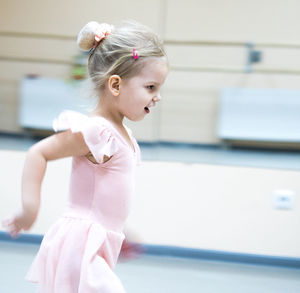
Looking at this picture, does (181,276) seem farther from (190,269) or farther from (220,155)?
(220,155)

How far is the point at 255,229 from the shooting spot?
2.76 m

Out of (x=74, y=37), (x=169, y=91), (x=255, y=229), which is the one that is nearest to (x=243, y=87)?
(x=169, y=91)

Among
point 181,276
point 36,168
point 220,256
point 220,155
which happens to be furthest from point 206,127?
point 36,168

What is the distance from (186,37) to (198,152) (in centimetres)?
71

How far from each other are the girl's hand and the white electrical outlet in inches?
77.3

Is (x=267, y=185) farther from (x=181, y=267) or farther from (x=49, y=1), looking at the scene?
(x=49, y=1)

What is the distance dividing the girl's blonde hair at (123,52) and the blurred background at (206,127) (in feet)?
5.38

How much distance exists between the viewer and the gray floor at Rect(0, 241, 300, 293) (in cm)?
246

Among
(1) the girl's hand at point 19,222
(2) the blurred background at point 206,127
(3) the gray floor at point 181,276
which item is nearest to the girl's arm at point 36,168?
(1) the girl's hand at point 19,222

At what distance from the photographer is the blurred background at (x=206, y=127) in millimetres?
2764

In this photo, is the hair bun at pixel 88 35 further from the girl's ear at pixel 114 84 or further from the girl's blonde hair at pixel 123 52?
the girl's ear at pixel 114 84

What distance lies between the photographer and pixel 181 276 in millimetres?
2619

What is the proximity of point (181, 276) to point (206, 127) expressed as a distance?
916mm

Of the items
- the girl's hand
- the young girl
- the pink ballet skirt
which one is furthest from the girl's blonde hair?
the girl's hand
